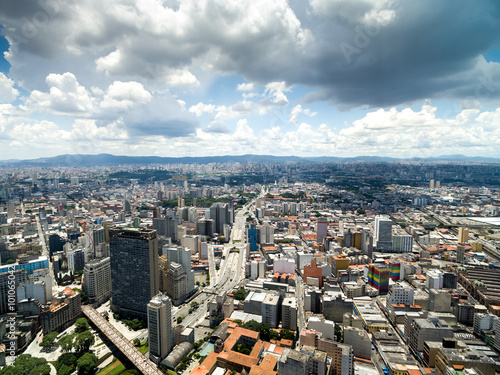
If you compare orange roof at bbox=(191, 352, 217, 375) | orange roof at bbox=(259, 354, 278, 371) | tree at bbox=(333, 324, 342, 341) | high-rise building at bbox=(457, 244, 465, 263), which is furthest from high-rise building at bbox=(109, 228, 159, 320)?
high-rise building at bbox=(457, 244, 465, 263)

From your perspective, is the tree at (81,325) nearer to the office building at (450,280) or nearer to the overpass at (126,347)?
the overpass at (126,347)

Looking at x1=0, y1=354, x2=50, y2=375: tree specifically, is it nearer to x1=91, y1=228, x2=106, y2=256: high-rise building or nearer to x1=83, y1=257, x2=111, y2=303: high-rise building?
x1=83, y1=257, x2=111, y2=303: high-rise building

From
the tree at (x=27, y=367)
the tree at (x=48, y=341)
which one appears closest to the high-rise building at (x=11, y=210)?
the tree at (x=48, y=341)

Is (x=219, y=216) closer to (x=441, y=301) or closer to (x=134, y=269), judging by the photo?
(x=134, y=269)

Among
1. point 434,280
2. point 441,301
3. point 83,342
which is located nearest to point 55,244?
point 83,342

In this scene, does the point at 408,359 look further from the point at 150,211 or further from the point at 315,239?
the point at 150,211

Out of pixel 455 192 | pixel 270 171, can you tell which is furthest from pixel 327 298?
pixel 270 171
